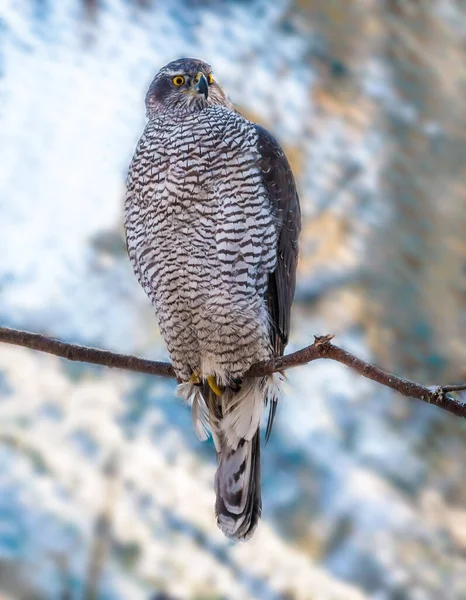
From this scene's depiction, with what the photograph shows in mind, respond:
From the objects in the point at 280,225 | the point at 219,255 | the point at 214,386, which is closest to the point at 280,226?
the point at 280,225

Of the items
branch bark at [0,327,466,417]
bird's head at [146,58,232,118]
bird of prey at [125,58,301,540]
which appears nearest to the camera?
branch bark at [0,327,466,417]

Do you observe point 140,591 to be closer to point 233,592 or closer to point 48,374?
point 233,592

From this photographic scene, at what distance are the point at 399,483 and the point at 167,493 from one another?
1.35m

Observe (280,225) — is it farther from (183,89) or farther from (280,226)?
(183,89)

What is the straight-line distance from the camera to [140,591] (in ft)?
11.7

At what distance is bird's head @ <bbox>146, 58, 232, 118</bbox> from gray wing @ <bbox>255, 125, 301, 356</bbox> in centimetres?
24

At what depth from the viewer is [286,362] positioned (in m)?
1.94

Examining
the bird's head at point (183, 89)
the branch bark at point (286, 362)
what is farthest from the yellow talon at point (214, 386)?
the bird's head at point (183, 89)

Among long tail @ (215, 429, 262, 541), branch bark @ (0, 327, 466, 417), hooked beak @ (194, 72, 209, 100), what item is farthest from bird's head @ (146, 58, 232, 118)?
long tail @ (215, 429, 262, 541)

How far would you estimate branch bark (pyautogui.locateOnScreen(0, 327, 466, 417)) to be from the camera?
152cm

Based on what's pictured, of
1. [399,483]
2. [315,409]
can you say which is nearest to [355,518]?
[399,483]

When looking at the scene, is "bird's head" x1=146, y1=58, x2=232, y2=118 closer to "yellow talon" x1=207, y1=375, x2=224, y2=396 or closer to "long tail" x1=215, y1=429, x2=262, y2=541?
"yellow talon" x1=207, y1=375, x2=224, y2=396

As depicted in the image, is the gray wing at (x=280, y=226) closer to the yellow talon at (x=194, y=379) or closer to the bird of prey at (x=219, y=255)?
the bird of prey at (x=219, y=255)

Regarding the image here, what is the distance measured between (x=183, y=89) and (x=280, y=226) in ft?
1.89
